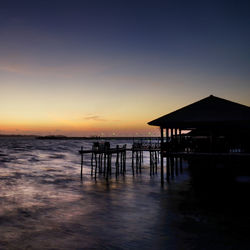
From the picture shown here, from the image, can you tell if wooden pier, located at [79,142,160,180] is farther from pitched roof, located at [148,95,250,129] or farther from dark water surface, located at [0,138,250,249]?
pitched roof, located at [148,95,250,129]

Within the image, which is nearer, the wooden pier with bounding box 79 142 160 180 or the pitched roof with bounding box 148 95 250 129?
the pitched roof with bounding box 148 95 250 129

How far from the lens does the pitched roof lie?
1284cm

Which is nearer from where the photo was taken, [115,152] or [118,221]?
[118,221]

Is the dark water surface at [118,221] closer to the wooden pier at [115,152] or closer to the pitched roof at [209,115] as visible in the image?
the pitched roof at [209,115]

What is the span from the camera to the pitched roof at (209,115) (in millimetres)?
12844

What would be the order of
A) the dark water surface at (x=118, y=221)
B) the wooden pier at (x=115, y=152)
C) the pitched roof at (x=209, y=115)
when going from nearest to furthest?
the dark water surface at (x=118, y=221)
the pitched roof at (x=209, y=115)
the wooden pier at (x=115, y=152)

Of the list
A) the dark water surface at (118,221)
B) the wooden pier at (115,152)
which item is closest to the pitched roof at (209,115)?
the dark water surface at (118,221)

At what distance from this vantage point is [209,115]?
13484 mm

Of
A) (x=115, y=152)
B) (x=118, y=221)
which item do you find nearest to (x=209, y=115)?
(x=118, y=221)

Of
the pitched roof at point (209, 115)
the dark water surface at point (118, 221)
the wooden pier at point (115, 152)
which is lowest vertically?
the dark water surface at point (118, 221)

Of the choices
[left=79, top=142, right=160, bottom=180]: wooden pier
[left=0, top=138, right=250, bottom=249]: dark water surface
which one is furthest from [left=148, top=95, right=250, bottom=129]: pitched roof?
[left=79, top=142, right=160, bottom=180]: wooden pier

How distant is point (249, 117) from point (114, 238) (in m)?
8.91

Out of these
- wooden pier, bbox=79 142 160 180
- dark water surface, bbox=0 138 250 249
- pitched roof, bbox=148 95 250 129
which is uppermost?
pitched roof, bbox=148 95 250 129

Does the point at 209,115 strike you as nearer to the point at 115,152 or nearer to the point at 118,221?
the point at 118,221
